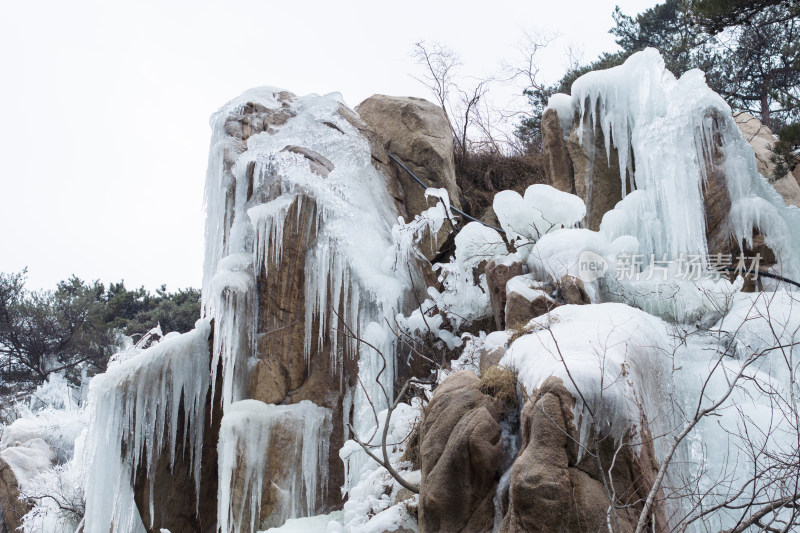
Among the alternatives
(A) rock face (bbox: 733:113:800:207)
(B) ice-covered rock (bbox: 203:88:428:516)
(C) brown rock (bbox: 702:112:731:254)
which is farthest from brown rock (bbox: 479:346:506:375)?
(A) rock face (bbox: 733:113:800:207)

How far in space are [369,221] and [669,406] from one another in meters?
4.31

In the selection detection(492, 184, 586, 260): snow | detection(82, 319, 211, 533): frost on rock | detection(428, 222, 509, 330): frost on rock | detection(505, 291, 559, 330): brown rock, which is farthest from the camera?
detection(82, 319, 211, 533): frost on rock

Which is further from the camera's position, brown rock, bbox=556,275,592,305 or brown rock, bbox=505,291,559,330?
brown rock, bbox=556,275,592,305

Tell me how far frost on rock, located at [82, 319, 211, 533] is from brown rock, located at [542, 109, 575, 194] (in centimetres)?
450

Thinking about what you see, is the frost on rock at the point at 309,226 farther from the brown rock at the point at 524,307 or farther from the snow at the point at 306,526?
the brown rock at the point at 524,307

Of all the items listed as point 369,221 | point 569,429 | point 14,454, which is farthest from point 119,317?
point 569,429

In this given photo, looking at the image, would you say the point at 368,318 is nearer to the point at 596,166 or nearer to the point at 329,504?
the point at 329,504

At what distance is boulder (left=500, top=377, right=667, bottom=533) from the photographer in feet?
11.4

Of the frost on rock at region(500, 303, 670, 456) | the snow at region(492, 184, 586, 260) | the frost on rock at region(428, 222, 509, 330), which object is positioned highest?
the snow at region(492, 184, 586, 260)

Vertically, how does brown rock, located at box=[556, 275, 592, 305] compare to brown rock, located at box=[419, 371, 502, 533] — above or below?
above

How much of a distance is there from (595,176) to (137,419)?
5.89 m

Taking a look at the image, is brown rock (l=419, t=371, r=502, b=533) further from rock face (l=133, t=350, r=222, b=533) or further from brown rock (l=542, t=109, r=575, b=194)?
brown rock (l=542, t=109, r=575, b=194)

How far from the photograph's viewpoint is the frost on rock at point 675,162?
700cm

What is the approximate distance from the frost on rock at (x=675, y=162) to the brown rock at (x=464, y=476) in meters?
3.47
